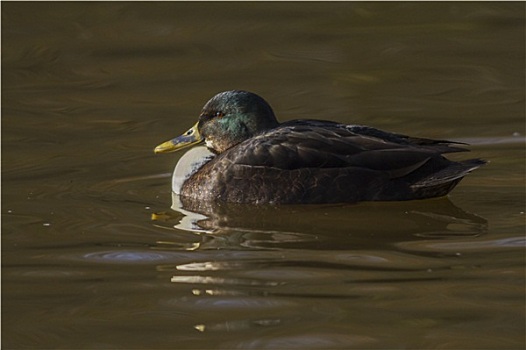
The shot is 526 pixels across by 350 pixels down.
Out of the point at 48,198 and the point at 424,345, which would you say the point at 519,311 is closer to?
the point at 424,345

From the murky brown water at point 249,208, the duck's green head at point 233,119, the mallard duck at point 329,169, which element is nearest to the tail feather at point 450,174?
the mallard duck at point 329,169

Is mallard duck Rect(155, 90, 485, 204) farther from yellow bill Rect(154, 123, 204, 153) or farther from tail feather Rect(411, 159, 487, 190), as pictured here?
yellow bill Rect(154, 123, 204, 153)

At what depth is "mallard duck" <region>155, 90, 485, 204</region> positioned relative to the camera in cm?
1041

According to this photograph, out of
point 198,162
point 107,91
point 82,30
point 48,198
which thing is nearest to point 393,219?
point 198,162

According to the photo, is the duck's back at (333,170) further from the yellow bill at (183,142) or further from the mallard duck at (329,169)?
the yellow bill at (183,142)

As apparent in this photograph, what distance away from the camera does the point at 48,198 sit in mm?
10797

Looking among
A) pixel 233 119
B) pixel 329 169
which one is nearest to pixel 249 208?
pixel 329 169

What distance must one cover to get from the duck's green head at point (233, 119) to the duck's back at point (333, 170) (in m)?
0.52

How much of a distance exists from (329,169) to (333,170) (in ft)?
0.10

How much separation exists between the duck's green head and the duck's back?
524 mm

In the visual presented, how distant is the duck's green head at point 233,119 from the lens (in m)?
11.1

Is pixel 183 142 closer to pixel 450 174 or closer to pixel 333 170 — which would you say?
pixel 333 170

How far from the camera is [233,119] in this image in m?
11.2

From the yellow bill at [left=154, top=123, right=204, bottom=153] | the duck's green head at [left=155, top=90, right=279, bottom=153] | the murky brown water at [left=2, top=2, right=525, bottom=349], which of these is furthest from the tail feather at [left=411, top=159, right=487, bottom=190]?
the yellow bill at [left=154, top=123, right=204, bottom=153]
